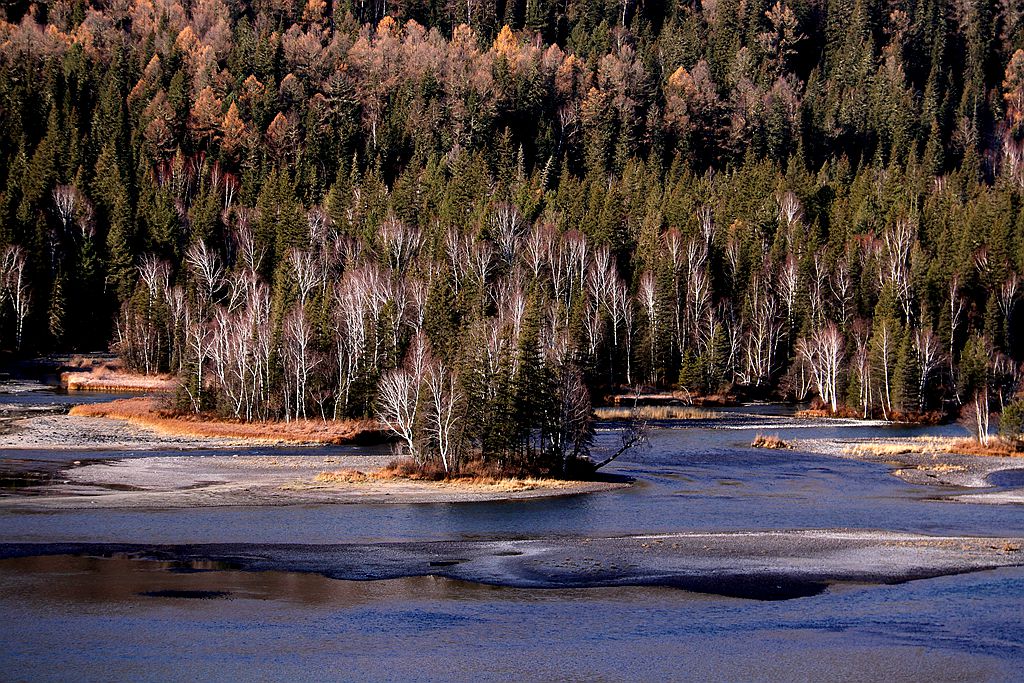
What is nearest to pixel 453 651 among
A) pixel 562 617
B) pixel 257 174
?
pixel 562 617

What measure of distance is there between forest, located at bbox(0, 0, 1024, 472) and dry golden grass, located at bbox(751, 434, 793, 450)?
43.3 feet

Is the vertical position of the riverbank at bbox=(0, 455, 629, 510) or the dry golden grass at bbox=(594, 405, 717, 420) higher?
the dry golden grass at bbox=(594, 405, 717, 420)

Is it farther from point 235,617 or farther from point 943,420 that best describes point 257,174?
point 235,617

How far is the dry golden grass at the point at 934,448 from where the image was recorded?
76750 millimetres

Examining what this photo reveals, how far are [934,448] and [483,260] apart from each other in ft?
206

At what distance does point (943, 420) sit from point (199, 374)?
63700 mm

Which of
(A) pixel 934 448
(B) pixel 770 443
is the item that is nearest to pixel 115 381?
(B) pixel 770 443

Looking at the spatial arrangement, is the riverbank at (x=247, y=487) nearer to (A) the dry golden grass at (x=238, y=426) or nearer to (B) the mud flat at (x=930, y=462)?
(A) the dry golden grass at (x=238, y=426)

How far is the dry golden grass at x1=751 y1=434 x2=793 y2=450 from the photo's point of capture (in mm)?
82438

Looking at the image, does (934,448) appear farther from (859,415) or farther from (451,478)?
(451,478)

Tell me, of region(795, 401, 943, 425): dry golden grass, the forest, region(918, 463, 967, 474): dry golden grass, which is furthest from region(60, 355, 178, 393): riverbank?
region(918, 463, 967, 474): dry golden grass

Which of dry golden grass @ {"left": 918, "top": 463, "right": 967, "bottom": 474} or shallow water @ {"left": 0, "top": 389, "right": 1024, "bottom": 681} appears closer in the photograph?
shallow water @ {"left": 0, "top": 389, "right": 1024, "bottom": 681}

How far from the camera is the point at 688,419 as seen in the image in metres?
102

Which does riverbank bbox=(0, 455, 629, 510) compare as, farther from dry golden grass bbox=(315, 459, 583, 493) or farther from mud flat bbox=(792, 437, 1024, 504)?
mud flat bbox=(792, 437, 1024, 504)
